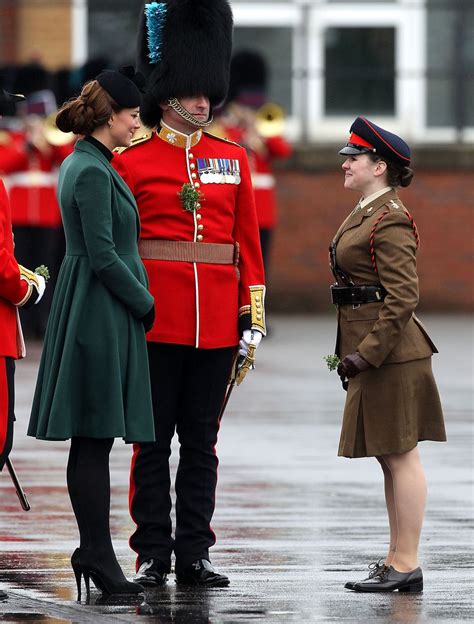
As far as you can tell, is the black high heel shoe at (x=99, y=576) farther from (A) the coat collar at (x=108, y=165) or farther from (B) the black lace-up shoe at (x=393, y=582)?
(A) the coat collar at (x=108, y=165)

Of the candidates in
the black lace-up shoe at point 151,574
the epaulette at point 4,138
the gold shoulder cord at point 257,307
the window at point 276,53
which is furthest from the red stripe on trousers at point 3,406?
the window at point 276,53

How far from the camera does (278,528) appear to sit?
806 centimetres

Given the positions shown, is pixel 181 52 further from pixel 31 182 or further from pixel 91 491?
pixel 31 182

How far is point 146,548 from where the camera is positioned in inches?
272

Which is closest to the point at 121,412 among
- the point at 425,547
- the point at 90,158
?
the point at 90,158

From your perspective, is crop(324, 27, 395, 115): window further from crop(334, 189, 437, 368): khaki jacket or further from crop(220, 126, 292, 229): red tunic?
crop(334, 189, 437, 368): khaki jacket

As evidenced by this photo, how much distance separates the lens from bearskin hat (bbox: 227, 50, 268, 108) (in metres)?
18.6

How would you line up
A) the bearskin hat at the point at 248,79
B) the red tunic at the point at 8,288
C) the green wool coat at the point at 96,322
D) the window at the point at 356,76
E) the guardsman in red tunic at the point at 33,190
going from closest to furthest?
the green wool coat at the point at 96,322 < the red tunic at the point at 8,288 < the guardsman in red tunic at the point at 33,190 < the bearskin hat at the point at 248,79 < the window at the point at 356,76

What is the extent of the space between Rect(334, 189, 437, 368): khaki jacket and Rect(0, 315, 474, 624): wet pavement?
2.73 feet

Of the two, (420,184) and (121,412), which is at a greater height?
(121,412)

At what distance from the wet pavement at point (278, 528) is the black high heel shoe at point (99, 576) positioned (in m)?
0.05

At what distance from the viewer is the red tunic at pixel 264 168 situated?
17844 mm

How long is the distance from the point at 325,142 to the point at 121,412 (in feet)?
44.7

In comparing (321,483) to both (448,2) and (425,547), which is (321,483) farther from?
(448,2)
